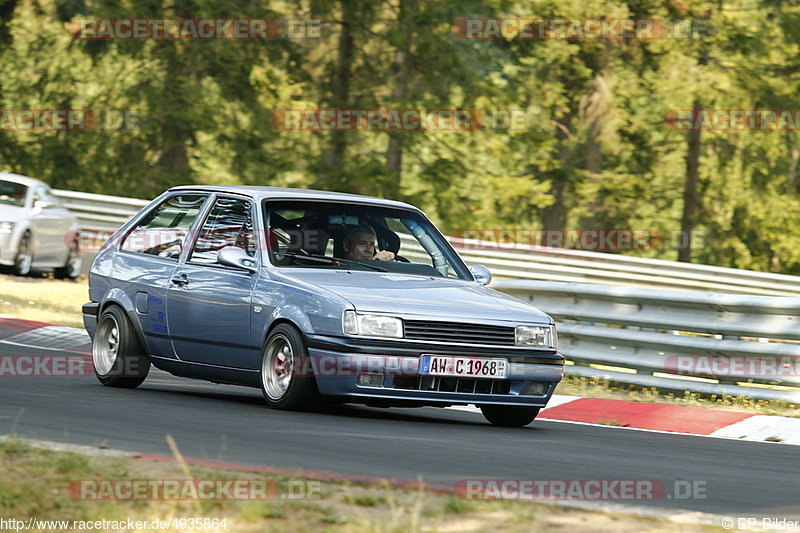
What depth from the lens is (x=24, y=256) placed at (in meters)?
21.7

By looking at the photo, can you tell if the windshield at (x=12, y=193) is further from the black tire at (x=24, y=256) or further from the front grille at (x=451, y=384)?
the front grille at (x=451, y=384)

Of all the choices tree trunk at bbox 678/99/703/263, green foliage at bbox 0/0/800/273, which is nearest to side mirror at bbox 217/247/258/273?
green foliage at bbox 0/0/800/273

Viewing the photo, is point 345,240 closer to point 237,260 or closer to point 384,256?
point 384,256

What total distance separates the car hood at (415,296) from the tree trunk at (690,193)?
25.0 meters

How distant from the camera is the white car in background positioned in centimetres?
2138

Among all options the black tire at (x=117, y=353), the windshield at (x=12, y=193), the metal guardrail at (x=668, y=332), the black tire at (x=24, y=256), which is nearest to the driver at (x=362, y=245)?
the metal guardrail at (x=668, y=332)

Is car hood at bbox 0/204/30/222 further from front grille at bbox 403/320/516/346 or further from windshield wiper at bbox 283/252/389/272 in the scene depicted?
front grille at bbox 403/320/516/346

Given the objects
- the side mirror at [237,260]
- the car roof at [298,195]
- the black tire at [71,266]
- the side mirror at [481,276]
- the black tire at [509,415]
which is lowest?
the black tire at [71,266]

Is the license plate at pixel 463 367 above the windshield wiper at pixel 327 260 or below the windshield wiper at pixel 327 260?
below

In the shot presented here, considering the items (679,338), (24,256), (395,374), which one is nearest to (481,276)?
(395,374)

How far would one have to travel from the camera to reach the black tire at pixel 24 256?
70.6 feet

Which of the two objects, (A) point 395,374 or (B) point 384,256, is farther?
(B) point 384,256

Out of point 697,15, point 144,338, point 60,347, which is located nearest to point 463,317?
point 144,338

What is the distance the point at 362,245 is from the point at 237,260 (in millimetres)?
929
